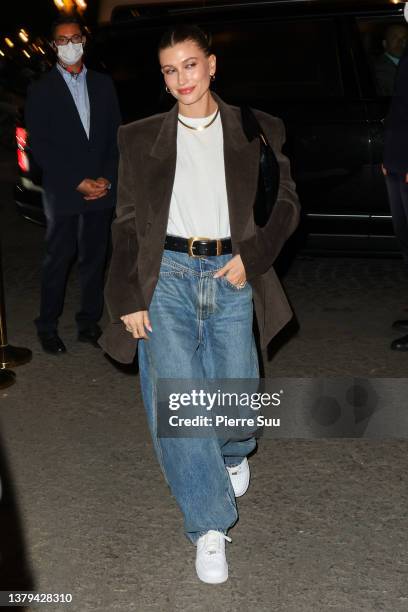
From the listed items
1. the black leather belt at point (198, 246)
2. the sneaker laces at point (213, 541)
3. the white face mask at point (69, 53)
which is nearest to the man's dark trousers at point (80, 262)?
the white face mask at point (69, 53)

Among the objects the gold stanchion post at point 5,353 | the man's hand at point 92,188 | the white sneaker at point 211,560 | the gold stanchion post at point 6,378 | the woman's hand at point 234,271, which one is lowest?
the white sneaker at point 211,560

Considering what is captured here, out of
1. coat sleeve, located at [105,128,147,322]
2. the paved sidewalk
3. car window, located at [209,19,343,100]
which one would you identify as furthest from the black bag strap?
car window, located at [209,19,343,100]

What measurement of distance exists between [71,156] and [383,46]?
2.46 metres

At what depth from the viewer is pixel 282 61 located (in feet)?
23.5

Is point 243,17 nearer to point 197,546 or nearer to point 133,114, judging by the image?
point 133,114

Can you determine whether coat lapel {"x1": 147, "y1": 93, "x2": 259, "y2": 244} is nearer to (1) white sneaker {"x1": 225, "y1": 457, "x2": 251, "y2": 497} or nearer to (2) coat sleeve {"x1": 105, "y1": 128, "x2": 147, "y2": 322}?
(2) coat sleeve {"x1": 105, "y1": 128, "x2": 147, "y2": 322}

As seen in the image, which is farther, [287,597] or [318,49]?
[318,49]

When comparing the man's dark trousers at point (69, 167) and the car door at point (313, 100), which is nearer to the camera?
the man's dark trousers at point (69, 167)

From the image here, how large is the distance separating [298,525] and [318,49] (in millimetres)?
3842

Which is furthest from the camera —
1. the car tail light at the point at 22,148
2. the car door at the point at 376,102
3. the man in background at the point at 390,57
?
the car tail light at the point at 22,148

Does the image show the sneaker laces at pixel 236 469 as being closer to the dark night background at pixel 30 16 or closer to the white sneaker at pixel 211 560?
the white sneaker at pixel 211 560

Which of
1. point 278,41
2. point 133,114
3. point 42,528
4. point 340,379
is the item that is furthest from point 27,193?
point 42,528

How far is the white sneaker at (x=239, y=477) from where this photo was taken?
446cm

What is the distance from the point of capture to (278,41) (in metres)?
7.19
